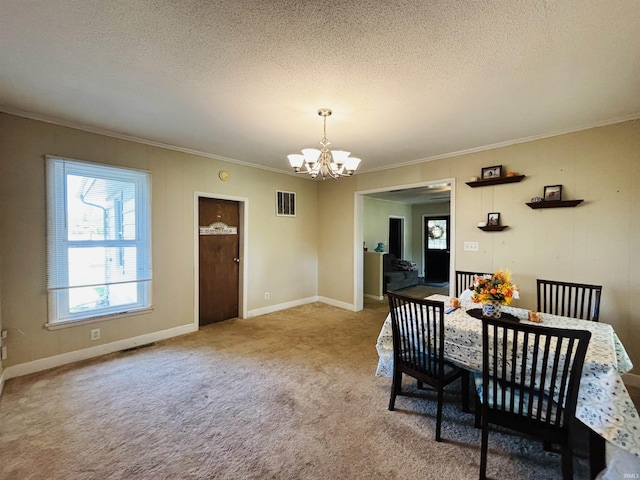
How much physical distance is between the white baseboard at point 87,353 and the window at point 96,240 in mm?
356

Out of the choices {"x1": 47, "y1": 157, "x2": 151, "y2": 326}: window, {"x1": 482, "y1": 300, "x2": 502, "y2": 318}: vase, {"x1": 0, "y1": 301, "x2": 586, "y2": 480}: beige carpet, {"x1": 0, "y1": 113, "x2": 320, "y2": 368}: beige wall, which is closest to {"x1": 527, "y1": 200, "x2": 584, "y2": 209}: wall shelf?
{"x1": 482, "y1": 300, "x2": 502, "y2": 318}: vase

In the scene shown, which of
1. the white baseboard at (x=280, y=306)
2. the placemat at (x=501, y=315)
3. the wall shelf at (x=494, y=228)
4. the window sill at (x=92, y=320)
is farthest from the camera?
the white baseboard at (x=280, y=306)

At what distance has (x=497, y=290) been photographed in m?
2.09

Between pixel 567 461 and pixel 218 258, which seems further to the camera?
pixel 218 258

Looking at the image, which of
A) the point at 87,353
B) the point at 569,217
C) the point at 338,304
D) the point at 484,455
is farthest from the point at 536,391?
the point at 87,353

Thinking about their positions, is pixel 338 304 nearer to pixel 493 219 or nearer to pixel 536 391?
pixel 493 219

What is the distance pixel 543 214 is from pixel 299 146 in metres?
2.97

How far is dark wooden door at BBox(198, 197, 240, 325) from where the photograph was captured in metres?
4.25

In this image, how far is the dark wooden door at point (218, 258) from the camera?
13.9 feet

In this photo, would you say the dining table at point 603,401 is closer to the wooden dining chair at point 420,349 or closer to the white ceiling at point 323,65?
the wooden dining chair at point 420,349

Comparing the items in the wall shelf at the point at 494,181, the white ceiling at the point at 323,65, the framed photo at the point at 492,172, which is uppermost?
the white ceiling at the point at 323,65

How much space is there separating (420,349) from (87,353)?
348cm

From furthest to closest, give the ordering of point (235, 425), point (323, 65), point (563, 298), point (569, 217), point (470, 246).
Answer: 1. point (470, 246)
2. point (569, 217)
3. point (563, 298)
4. point (235, 425)
5. point (323, 65)

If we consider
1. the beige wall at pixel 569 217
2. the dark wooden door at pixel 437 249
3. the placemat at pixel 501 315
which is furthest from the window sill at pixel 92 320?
the dark wooden door at pixel 437 249
